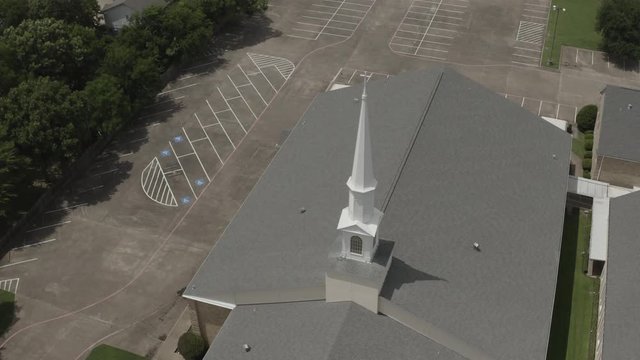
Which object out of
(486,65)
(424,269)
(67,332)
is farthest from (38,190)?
(486,65)

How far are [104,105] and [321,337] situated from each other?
1651 inches

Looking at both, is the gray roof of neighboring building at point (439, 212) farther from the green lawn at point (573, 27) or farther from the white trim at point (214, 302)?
the green lawn at point (573, 27)

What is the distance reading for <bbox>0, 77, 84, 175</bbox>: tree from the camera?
63375 millimetres

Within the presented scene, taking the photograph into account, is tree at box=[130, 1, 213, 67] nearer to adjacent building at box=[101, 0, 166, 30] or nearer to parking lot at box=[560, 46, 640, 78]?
adjacent building at box=[101, 0, 166, 30]

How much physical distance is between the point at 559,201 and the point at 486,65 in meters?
40.6

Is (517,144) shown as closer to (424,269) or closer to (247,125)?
(424,269)

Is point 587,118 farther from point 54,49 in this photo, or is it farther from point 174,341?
point 54,49

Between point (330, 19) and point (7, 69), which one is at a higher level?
point (7, 69)

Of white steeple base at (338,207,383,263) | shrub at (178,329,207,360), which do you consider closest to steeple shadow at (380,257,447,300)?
white steeple base at (338,207,383,263)

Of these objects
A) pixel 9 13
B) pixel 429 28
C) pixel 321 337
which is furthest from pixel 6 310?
pixel 429 28

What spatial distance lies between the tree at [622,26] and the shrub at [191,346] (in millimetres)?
72324

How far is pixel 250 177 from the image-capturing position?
7000 cm

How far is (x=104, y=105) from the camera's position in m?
70.0

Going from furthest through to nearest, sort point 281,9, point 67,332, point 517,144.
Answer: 1. point 281,9
2. point 517,144
3. point 67,332
